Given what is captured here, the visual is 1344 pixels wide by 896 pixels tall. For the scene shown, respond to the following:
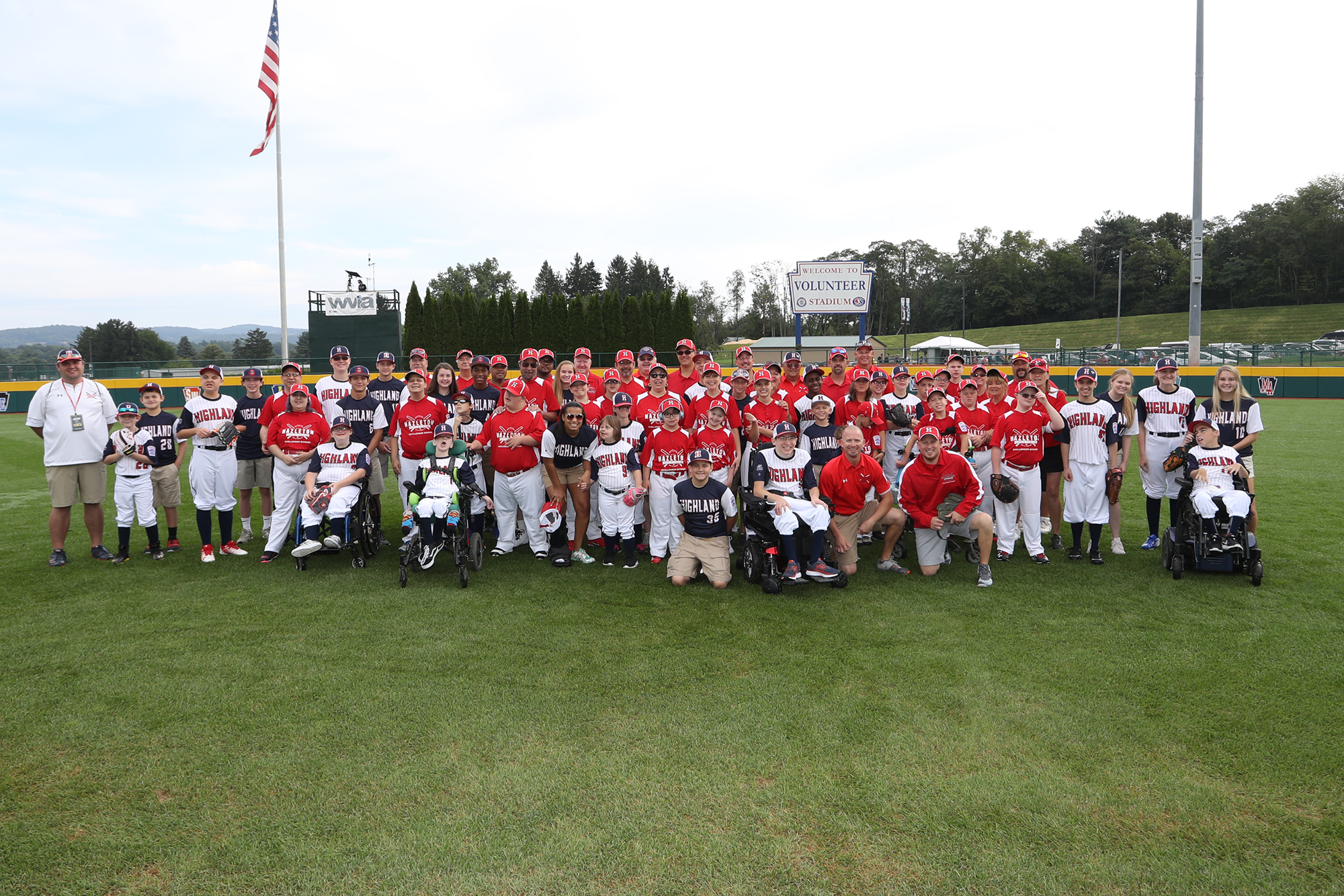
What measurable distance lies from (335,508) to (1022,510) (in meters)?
6.20

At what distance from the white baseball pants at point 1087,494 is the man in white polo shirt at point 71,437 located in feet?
28.9

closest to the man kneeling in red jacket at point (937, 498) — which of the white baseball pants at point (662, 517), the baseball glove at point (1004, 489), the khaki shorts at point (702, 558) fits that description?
the baseball glove at point (1004, 489)

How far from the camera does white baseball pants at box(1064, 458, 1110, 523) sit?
6957 millimetres

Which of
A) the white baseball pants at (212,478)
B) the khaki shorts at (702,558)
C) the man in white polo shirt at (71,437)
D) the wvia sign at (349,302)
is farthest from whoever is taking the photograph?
the wvia sign at (349,302)

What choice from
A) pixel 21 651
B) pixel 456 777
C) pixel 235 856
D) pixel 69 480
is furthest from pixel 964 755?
pixel 69 480

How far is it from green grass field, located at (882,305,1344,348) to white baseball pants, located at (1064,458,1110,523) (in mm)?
60369

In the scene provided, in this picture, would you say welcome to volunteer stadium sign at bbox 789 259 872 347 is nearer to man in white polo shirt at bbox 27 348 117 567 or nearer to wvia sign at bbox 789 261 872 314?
wvia sign at bbox 789 261 872 314

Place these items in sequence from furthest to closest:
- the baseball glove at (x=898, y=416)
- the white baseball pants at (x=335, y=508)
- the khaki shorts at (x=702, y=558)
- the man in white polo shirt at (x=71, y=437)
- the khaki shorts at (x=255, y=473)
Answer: the khaki shorts at (x=255, y=473), the baseball glove at (x=898, y=416), the man in white polo shirt at (x=71, y=437), the white baseball pants at (x=335, y=508), the khaki shorts at (x=702, y=558)

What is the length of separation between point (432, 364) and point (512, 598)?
1119 inches

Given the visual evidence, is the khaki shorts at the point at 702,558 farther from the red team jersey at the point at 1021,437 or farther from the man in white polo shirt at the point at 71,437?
the man in white polo shirt at the point at 71,437

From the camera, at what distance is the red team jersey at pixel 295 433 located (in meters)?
Result: 7.21

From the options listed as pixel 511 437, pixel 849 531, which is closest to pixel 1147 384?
pixel 849 531

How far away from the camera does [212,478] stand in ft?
24.3

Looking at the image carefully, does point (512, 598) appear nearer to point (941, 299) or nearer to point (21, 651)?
point (21, 651)
